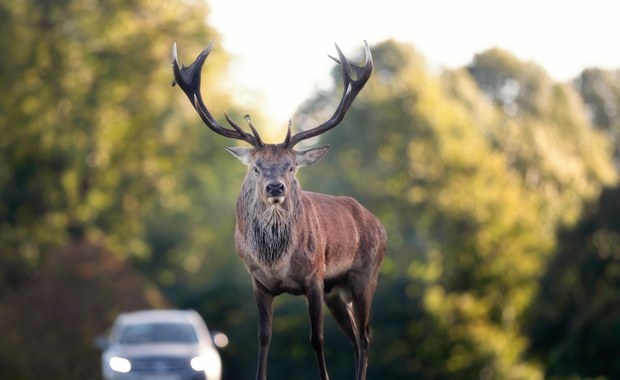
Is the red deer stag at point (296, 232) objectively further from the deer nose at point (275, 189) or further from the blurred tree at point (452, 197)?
the blurred tree at point (452, 197)

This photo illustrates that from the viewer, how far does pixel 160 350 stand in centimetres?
2630

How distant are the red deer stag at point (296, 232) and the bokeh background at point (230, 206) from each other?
3168 centimetres

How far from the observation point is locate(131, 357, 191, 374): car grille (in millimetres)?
25734

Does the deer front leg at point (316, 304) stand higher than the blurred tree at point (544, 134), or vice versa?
the deer front leg at point (316, 304)

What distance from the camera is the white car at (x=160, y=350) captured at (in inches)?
1013

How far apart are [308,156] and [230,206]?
52.8 m

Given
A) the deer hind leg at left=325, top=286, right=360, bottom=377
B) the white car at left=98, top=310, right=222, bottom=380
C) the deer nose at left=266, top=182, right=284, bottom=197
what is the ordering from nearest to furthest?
the deer nose at left=266, top=182, right=284, bottom=197, the deer hind leg at left=325, top=286, right=360, bottom=377, the white car at left=98, top=310, right=222, bottom=380

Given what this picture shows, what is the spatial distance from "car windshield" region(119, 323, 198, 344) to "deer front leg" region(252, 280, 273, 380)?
16.7 metres

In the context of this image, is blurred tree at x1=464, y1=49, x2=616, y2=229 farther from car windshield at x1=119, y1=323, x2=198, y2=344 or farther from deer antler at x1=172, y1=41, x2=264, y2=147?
deer antler at x1=172, y1=41, x2=264, y2=147

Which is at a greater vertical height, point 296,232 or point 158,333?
point 296,232

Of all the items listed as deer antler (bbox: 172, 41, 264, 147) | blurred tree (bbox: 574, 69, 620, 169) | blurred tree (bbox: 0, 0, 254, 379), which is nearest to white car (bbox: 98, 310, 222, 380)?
deer antler (bbox: 172, 41, 264, 147)

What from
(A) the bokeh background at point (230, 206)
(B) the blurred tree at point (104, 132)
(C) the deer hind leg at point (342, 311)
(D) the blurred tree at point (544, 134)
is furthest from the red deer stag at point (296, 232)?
(D) the blurred tree at point (544, 134)

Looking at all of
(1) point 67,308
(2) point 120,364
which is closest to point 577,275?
(1) point 67,308

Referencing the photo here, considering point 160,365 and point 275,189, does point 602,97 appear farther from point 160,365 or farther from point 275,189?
point 275,189
